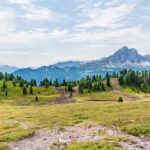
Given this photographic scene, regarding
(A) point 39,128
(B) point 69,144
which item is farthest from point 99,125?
(B) point 69,144

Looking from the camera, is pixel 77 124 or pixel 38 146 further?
pixel 77 124

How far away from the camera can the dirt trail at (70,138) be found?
3716 cm

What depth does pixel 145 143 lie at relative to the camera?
123 ft

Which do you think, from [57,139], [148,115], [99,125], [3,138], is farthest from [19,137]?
[148,115]

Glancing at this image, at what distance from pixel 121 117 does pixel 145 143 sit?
1857 centimetres

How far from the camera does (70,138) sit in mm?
41594

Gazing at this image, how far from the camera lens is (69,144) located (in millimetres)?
37969

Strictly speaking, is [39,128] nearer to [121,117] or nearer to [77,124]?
[77,124]

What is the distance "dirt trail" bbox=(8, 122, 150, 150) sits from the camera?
122ft

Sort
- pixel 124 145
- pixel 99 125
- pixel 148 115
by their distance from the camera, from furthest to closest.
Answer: pixel 148 115
pixel 99 125
pixel 124 145

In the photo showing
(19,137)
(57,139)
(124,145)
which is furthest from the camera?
(19,137)

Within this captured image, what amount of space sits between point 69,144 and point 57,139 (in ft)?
12.6

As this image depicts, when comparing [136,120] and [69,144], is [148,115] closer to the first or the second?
[136,120]

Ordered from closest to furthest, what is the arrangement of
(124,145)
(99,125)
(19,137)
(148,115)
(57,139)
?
(124,145), (57,139), (19,137), (99,125), (148,115)
